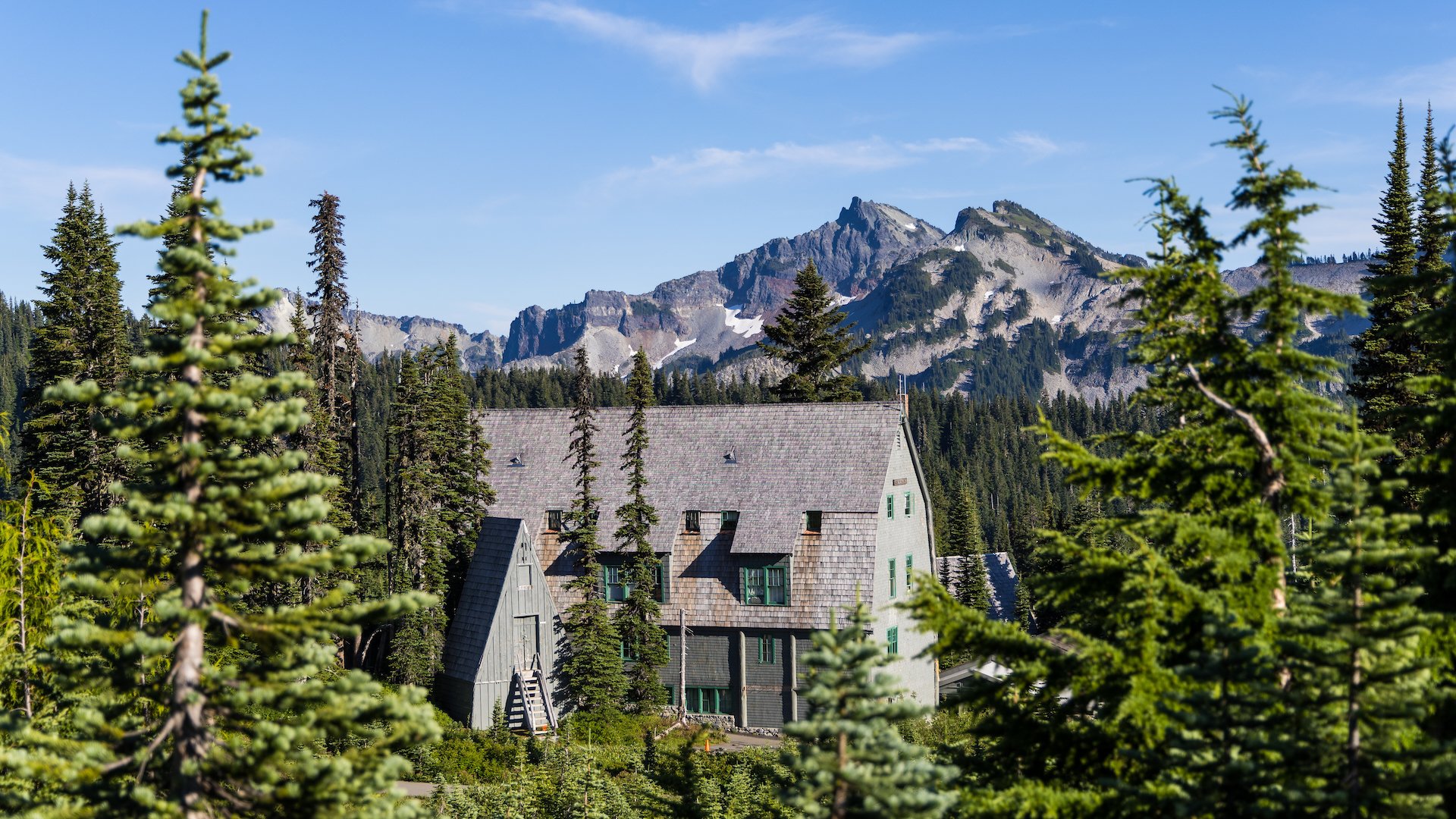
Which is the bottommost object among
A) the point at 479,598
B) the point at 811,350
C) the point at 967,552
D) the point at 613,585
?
the point at 967,552

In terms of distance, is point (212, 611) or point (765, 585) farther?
point (765, 585)

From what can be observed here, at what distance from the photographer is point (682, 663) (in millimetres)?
46844

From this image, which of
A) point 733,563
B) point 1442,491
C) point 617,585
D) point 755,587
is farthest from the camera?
point 617,585

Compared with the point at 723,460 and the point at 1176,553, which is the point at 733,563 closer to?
the point at 723,460

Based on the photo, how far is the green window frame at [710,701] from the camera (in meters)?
46.7

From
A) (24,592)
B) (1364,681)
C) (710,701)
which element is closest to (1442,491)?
(1364,681)

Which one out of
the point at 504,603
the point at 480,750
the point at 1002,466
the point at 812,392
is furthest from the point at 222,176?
the point at 1002,466

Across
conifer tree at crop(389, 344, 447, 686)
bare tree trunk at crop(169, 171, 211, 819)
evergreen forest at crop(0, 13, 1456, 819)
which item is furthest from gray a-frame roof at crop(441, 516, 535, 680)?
bare tree trunk at crop(169, 171, 211, 819)

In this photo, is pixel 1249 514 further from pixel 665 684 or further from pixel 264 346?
pixel 665 684

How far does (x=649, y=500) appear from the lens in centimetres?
4950

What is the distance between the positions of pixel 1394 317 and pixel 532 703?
112ft

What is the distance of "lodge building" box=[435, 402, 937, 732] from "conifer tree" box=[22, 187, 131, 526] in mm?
16228

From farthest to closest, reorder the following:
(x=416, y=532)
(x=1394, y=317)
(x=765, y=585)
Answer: (x=416, y=532) < (x=765, y=585) < (x=1394, y=317)

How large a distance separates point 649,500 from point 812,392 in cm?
1570
